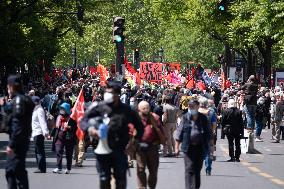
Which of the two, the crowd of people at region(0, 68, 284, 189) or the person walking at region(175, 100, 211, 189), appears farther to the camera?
the person walking at region(175, 100, 211, 189)

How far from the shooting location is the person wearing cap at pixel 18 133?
14469mm

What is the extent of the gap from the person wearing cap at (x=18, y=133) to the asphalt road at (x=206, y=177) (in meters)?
3.78

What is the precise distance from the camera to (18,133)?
14.5 meters

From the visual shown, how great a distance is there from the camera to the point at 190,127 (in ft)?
54.4

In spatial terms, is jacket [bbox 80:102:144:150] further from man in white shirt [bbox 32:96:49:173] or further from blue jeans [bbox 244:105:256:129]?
blue jeans [bbox 244:105:256:129]

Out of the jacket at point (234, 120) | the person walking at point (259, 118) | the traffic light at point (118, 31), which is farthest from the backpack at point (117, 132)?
the person walking at point (259, 118)

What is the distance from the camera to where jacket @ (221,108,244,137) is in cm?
2450

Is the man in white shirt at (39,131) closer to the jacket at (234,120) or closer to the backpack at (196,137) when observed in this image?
the backpack at (196,137)

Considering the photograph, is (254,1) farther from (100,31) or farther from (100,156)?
(100,31)

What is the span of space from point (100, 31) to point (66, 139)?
100m

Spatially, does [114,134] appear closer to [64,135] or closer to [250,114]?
[64,135]

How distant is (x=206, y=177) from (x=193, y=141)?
4696 millimetres

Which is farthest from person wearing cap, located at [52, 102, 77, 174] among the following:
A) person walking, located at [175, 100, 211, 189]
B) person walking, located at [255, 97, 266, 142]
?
person walking, located at [255, 97, 266, 142]

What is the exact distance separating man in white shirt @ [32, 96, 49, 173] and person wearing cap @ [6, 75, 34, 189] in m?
5.77
